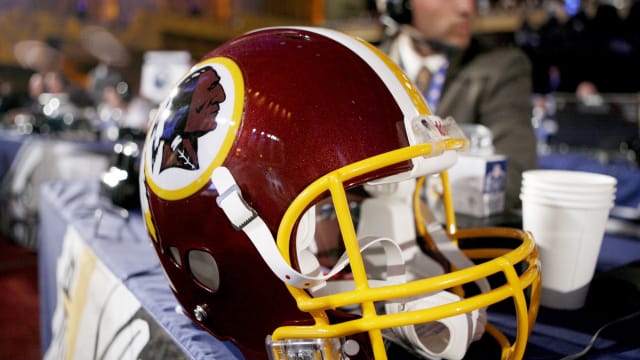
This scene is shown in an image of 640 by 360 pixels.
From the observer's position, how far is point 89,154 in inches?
94.4

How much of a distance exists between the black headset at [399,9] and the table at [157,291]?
80 cm

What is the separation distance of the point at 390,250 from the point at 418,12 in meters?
1.05

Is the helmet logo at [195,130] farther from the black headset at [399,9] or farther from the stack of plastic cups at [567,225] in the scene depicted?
the black headset at [399,9]

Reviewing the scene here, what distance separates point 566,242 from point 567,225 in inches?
0.9

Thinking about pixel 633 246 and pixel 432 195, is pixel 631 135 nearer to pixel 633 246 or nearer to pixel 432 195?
pixel 633 246

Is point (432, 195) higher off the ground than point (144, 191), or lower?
lower

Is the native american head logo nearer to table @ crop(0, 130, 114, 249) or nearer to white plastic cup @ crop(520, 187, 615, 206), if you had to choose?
white plastic cup @ crop(520, 187, 615, 206)

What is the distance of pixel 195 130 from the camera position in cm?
57

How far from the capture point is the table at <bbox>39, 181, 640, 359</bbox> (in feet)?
1.90

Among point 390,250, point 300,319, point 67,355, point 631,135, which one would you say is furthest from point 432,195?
point 631,135

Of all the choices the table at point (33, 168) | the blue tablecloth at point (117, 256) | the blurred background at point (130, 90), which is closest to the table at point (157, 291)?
the blue tablecloth at point (117, 256)

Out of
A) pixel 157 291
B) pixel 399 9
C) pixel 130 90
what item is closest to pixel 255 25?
pixel 130 90

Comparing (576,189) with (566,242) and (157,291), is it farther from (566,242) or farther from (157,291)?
(157,291)

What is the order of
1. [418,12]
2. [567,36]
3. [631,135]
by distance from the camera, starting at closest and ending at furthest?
[418,12] → [631,135] → [567,36]
